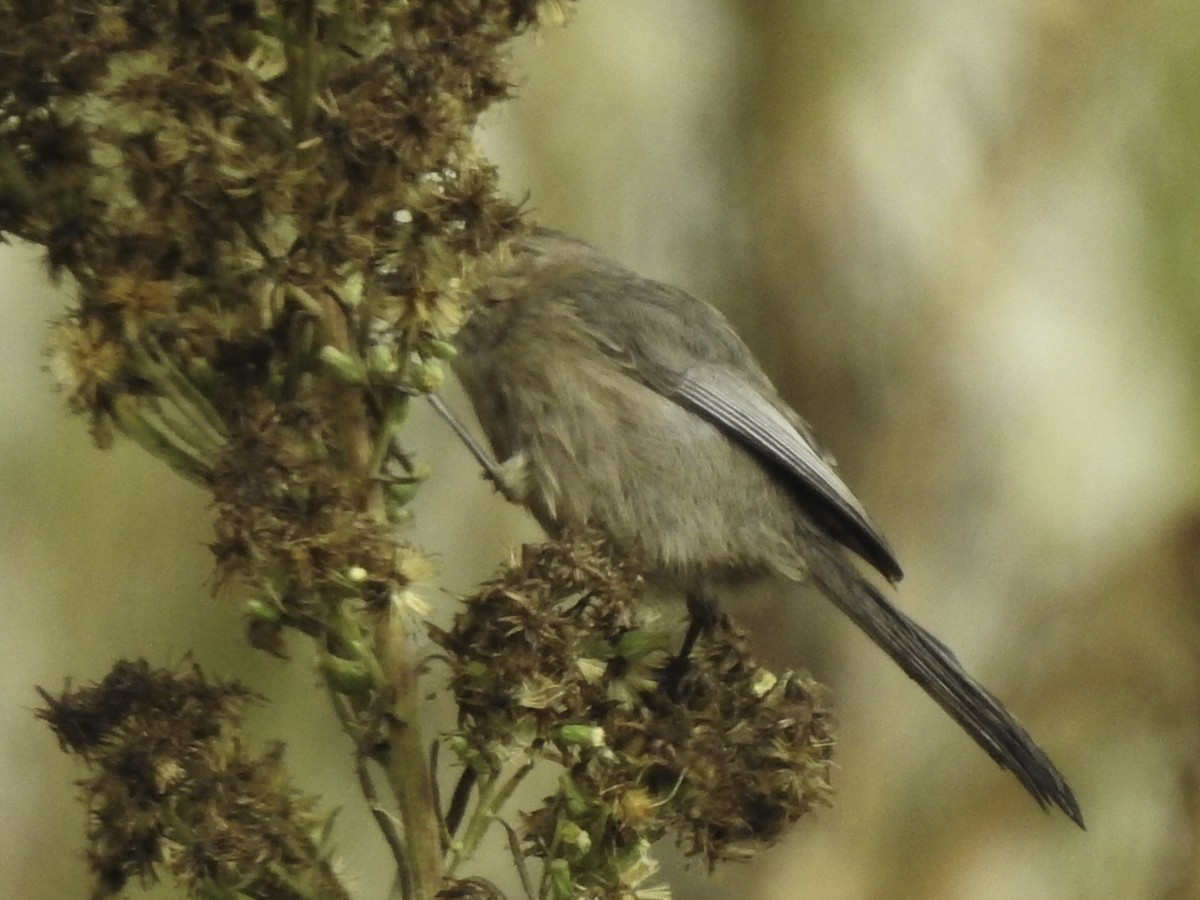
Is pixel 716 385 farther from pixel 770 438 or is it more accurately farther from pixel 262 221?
pixel 262 221

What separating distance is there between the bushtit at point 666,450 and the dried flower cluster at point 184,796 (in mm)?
570

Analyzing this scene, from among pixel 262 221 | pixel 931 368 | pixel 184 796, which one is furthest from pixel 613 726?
pixel 931 368

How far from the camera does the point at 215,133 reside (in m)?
0.83

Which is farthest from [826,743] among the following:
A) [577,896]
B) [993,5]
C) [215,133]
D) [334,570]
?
[993,5]

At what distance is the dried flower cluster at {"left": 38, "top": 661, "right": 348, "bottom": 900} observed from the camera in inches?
33.6

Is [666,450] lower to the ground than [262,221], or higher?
higher

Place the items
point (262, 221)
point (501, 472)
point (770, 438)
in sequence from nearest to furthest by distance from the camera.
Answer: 1. point (262, 221)
2. point (501, 472)
3. point (770, 438)

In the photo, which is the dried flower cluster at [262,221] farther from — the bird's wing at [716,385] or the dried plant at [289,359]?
the bird's wing at [716,385]

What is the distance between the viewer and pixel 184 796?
875 mm

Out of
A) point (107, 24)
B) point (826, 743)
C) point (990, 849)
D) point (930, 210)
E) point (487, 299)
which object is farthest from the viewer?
point (930, 210)

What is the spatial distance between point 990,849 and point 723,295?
0.93m

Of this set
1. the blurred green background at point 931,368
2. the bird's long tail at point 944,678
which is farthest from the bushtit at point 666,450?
the blurred green background at point 931,368

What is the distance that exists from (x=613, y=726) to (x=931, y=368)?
132 cm

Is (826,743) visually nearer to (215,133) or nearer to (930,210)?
(215,133)
